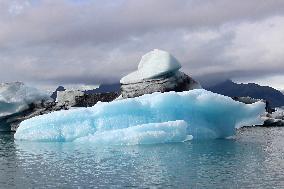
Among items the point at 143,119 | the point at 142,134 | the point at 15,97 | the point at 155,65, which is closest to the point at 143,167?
the point at 142,134

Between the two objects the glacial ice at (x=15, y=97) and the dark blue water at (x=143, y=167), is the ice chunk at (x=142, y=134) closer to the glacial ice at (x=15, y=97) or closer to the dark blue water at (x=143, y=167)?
the dark blue water at (x=143, y=167)

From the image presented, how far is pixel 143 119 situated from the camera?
37.7m

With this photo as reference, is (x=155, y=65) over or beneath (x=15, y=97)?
over

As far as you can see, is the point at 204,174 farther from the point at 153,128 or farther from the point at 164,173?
the point at 153,128

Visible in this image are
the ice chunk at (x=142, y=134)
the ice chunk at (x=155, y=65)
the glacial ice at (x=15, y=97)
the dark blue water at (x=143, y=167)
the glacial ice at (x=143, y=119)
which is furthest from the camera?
the glacial ice at (x=15, y=97)

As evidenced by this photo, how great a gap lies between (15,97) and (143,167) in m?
43.1

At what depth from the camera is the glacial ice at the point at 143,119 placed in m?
35.6

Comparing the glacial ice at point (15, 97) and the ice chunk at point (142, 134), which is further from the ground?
the glacial ice at point (15, 97)

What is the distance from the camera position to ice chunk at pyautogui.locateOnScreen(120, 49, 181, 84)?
52.1 meters

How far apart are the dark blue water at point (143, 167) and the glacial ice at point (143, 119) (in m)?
1.62

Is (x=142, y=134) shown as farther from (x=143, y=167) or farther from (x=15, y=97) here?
(x=15, y=97)

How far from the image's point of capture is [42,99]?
67875mm

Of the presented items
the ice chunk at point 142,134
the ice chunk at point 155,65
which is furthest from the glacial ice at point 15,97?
the ice chunk at point 142,134

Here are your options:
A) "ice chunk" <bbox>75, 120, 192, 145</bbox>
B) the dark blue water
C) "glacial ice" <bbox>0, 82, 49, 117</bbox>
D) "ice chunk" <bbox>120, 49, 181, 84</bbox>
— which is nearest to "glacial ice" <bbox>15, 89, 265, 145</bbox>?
"ice chunk" <bbox>75, 120, 192, 145</bbox>
